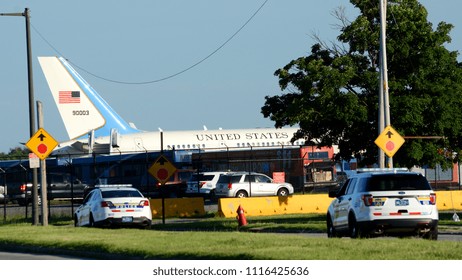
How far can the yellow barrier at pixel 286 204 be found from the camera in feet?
149

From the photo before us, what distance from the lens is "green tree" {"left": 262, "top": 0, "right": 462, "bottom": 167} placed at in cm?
3953

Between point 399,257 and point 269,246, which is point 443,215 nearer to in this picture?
point 269,246

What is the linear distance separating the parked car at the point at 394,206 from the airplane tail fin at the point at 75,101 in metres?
54.9

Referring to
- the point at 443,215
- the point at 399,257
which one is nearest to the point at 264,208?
the point at 443,215

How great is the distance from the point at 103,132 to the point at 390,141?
47.2m

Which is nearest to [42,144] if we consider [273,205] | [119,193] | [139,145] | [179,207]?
[119,193]

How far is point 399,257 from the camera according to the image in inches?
717

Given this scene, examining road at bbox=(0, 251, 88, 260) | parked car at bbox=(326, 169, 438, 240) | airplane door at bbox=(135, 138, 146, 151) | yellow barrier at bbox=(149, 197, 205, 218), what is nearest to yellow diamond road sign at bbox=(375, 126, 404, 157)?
parked car at bbox=(326, 169, 438, 240)

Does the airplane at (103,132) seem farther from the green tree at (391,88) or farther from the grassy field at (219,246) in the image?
the grassy field at (219,246)

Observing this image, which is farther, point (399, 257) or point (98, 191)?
point (98, 191)

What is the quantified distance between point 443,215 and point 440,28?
6.74m

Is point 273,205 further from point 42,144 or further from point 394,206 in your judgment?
point 394,206

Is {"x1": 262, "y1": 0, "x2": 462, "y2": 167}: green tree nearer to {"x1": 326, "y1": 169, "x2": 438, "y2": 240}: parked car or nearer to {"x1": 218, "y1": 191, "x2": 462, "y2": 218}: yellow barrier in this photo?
{"x1": 218, "y1": 191, "x2": 462, "y2": 218}: yellow barrier

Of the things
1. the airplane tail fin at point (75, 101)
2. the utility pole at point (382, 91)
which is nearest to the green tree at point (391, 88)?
the utility pole at point (382, 91)
